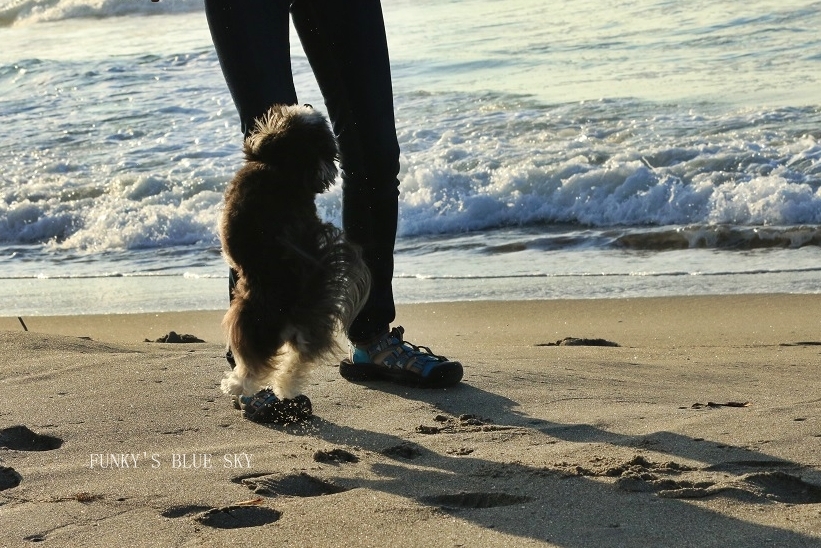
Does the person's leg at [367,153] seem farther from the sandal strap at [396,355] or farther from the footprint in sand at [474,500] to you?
the footprint in sand at [474,500]

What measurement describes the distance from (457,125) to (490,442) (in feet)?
28.5

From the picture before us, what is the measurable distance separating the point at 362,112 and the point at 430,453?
1177 mm

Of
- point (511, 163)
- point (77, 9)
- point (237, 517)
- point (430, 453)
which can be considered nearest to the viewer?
point (237, 517)

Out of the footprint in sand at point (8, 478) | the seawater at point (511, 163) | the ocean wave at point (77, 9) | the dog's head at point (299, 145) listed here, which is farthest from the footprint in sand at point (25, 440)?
the ocean wave at point (77, 9)

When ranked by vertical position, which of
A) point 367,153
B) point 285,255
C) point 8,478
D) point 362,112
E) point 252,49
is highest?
point 252,49

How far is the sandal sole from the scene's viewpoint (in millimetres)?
3746

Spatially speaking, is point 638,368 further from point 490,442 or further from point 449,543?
point 449,543

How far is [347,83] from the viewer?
138 inches

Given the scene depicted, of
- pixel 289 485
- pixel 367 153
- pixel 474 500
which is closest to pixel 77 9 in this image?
pixel 367 153

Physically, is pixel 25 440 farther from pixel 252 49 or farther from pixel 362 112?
pixel 362 112

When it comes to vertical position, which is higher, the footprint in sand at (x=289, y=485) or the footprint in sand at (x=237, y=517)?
the footprint in sand at (x=237, y=517)

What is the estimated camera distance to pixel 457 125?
1158 centimetres

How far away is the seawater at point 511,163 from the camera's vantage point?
7.29 metres

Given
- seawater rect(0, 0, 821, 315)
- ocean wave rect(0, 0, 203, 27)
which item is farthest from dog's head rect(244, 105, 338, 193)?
ocean wave rect(0, 0, 203, 27)
